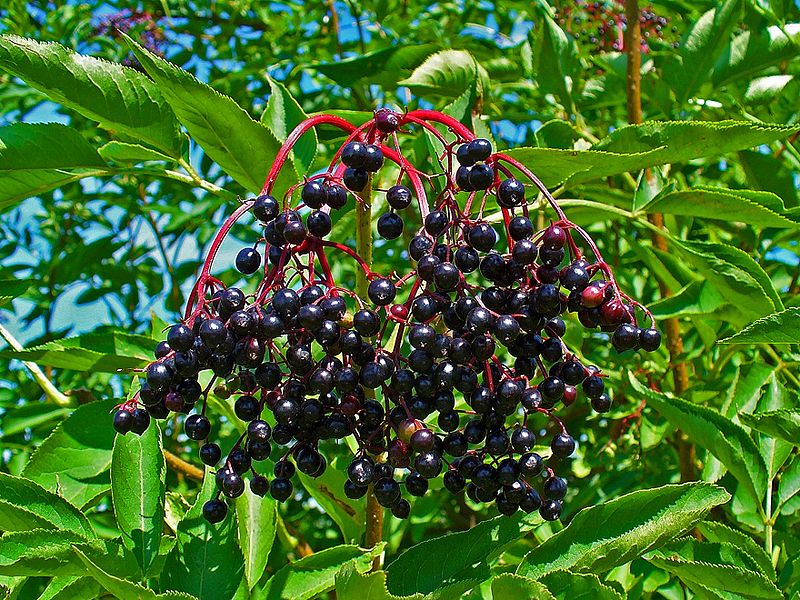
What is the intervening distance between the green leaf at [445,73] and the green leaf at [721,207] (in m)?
0.48

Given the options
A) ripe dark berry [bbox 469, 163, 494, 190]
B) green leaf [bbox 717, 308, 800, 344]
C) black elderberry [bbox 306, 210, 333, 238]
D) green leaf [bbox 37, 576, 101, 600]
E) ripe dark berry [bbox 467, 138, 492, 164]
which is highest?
ripe dark berry [bbox 467, 138, 492, 164]

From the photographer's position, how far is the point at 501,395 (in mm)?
1005

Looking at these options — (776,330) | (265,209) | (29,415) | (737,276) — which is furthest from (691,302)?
(29,415)

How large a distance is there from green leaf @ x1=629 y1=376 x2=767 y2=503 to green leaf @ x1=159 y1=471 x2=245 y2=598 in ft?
2.38

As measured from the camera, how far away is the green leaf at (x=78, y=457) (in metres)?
1.41

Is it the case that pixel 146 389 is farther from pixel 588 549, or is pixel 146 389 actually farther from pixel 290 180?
pixel 588 549

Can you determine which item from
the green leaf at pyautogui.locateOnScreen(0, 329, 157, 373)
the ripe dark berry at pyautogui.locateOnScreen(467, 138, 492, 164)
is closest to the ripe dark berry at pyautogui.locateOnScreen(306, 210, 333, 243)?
the ripe dark berry at pyautogui.locateOnScreen(467, 138, 492, 164)

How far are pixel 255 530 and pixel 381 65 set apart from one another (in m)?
1.03

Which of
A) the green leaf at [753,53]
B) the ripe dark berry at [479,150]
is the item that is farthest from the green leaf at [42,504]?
the green leaf at [753,53]

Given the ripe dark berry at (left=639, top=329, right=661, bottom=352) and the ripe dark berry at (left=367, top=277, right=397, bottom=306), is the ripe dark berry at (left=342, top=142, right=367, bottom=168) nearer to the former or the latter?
the ripe dark berry at (left=367, top=277, right=397, bottom=306)

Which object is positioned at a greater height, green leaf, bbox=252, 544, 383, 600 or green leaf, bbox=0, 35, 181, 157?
green leaf, bbox=0, 35, 181, 157

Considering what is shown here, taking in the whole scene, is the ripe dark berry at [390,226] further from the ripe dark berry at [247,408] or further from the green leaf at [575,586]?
the green leaf at [575,586]

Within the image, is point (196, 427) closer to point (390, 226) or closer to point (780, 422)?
point (390, 226)

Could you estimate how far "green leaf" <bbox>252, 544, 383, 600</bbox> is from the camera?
115 cm
